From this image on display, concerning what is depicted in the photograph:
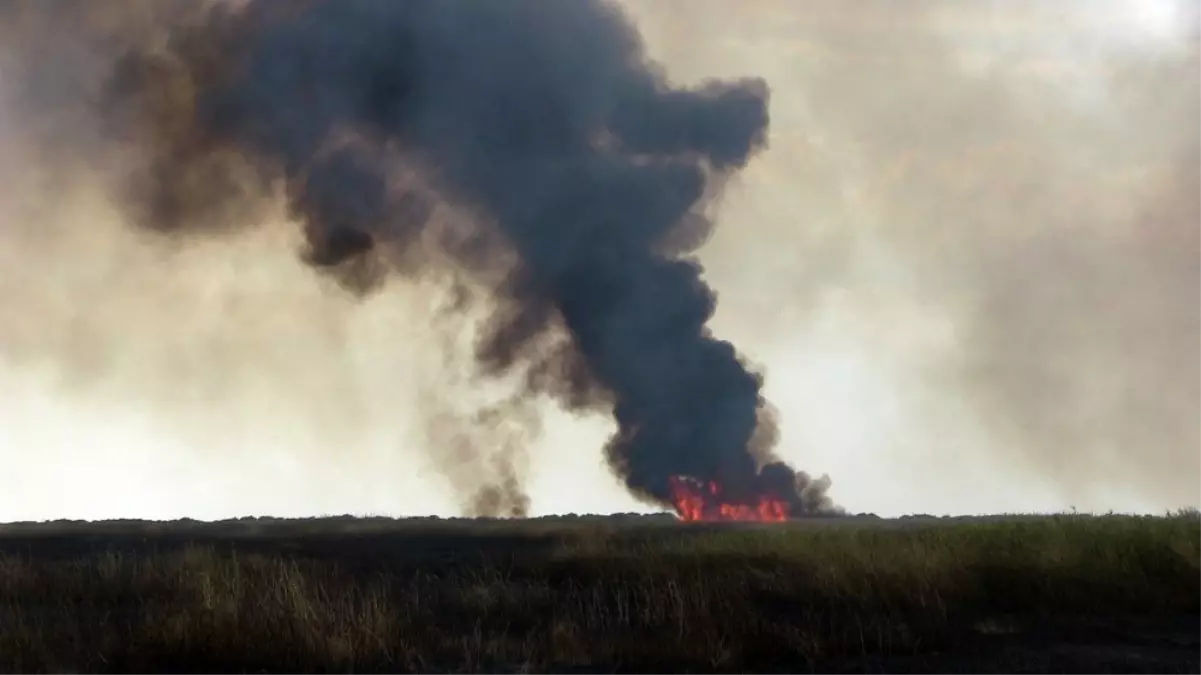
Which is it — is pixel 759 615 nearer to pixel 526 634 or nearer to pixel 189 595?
pixel 526 634

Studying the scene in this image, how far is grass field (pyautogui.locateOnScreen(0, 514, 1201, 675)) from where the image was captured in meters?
12.7

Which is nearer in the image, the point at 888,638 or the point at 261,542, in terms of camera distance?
the point at 888,638

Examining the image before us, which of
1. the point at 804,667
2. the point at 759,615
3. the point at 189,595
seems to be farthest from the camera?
the point at 189,595

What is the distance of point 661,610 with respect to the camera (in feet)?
48.3

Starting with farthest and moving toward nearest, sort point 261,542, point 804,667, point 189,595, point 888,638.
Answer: point 261,542
point 189,595
point 888,638
point 804,667

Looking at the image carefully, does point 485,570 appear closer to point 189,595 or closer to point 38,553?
point 189,595

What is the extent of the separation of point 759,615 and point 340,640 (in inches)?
204

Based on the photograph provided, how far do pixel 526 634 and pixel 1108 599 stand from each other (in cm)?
912

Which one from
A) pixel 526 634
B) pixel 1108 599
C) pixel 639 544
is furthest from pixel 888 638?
pixel 639 544

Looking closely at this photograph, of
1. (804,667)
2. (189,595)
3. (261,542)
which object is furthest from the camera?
(261,542)

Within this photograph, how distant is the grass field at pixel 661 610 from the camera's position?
12711 millimetres

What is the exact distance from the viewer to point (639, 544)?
94.8 ft

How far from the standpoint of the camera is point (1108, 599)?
17.5 m

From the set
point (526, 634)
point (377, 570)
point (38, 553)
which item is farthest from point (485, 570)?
point (38, 553)
